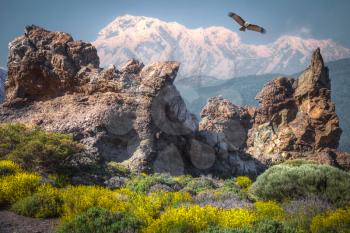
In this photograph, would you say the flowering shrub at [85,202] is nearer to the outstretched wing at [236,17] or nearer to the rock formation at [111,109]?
the rock formation at [111,109]

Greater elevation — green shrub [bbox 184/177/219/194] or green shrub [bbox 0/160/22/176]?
green shrub [bbox 0/160/22/176]

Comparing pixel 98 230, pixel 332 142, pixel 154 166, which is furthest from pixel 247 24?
pixel 332 142

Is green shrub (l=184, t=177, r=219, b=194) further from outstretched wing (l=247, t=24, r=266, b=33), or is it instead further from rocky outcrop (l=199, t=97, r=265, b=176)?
outstretched wing (l=247, t=24, r=266, b=33)

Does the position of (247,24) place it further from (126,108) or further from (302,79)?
(302,79)

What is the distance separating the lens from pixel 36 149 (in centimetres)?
1432

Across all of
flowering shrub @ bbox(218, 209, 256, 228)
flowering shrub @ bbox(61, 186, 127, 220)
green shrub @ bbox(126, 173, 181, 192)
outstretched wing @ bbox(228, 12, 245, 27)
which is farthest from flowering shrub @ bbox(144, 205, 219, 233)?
outstretched wing @ bbox(228, 12, 245, 27)

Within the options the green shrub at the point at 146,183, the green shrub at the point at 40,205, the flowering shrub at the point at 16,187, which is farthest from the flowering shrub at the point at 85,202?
the green shrub at the point at 146,183

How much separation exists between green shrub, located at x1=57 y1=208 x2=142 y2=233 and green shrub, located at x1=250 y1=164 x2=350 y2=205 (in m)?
7.16

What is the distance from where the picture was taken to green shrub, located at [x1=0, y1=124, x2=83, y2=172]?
1415 centimetres

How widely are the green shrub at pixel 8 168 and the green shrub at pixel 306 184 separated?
32.0 feet

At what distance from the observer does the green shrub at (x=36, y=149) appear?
557 inches

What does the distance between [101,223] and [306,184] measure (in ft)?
28.3

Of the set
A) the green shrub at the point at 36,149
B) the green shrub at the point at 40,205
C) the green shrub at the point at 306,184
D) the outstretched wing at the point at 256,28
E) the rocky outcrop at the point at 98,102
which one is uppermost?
the outstretched wing at the point at 256,28

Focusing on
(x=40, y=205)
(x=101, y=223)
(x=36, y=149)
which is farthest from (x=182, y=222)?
(x=36, y=149)
